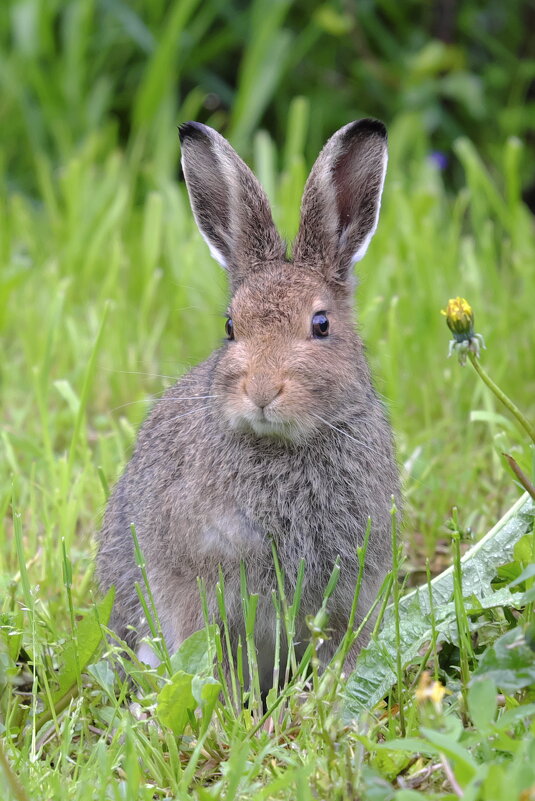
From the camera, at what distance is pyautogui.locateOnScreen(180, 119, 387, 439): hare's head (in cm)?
336

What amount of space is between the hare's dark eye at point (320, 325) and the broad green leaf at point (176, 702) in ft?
3.85

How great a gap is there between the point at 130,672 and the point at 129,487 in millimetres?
1013

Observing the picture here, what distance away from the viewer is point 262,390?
3.26m

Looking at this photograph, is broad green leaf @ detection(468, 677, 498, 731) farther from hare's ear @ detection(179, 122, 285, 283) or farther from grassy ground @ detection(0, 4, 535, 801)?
hare's ear @ detection(179, 122, 285, 283)

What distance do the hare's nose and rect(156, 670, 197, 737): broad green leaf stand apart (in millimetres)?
776

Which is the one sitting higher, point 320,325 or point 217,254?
point 217,254

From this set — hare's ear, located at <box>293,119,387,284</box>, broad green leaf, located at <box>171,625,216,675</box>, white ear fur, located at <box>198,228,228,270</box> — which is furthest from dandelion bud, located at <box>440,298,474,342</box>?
white ear fur, located at <box>198,228,228,270</box>

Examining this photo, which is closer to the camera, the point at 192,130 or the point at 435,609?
the point at 435,609

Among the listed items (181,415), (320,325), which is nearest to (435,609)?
(320,325)

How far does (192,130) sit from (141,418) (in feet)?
5.13

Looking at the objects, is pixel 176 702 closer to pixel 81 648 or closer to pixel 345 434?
pixel 81 648

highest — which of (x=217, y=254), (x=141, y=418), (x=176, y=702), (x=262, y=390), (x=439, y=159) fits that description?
(x=439, y=159)

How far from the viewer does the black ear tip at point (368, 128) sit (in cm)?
378

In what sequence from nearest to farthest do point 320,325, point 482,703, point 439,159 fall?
point 482,703
point 320,325
point 439,159
